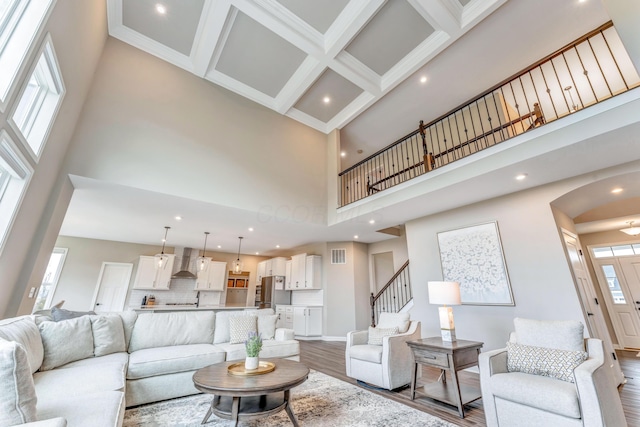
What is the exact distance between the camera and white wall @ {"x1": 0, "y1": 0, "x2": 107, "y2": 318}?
2.63m

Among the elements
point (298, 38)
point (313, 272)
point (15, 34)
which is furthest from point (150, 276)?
point (298, 38)

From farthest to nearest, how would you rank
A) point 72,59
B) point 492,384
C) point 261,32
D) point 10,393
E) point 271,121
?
point 271,121
point 261,32
point 72,59
point 492,384
point 10,393

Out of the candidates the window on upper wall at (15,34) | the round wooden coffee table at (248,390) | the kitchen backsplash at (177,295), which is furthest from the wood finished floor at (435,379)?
the window on upper wall at (15,34)

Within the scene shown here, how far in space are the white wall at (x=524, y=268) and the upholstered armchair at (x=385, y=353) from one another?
1296mm

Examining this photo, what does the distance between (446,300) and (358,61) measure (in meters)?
4.24

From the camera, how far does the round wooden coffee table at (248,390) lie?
2045mm

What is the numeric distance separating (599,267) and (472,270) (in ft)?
13.3

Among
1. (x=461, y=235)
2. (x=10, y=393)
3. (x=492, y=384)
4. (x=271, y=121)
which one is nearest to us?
(x=10, y=393)

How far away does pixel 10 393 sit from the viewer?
3.76 ft

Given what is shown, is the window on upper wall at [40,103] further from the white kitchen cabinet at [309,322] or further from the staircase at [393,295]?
the staircase at [393,295]

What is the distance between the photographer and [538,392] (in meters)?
2.05

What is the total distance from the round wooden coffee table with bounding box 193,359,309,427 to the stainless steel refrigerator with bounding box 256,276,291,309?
19.3 feet

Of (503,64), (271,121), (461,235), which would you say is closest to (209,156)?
(271,121)

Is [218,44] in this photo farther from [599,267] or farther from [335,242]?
[599,267]
